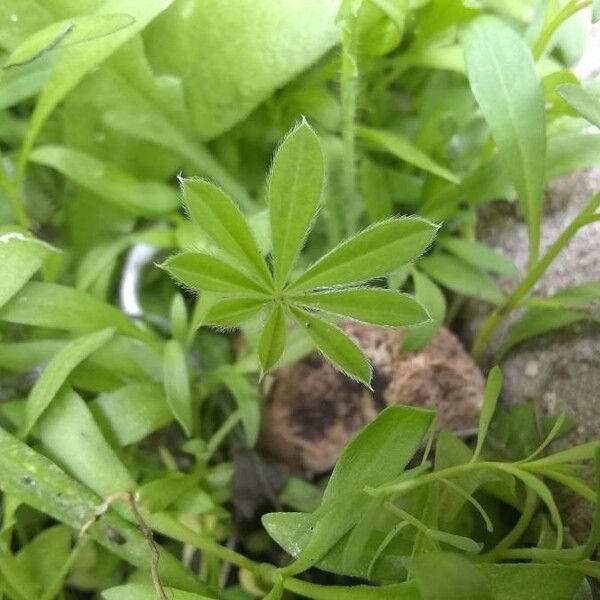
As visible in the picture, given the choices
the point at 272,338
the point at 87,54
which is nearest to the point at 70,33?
the point at 87,54

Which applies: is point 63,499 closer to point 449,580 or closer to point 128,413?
point 128,413

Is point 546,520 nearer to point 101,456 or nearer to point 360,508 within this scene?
point 360,508

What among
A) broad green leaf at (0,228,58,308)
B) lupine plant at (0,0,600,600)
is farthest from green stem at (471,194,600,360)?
broad green leaf at (0,228,58,308)

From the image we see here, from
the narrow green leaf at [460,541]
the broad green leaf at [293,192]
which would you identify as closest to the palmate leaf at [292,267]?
the broad green leaf at [293,192]

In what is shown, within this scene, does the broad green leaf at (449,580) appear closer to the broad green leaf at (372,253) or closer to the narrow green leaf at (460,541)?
the narrow green leaf at (460,541)

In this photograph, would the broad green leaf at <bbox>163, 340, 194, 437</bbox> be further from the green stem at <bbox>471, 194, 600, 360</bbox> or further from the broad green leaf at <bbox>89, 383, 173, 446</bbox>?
the green stem at <bbox>471, 194, 600, 360</bbox>

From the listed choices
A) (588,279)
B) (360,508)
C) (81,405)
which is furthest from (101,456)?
(588,279)
